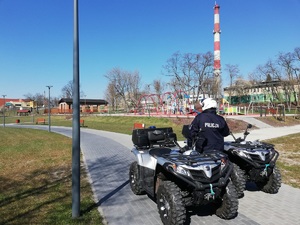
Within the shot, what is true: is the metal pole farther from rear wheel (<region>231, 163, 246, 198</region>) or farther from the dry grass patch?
the dry grass patch

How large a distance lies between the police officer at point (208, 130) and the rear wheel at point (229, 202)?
73cm

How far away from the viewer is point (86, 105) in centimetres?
8619

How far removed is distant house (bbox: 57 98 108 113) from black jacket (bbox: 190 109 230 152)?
67986 mm

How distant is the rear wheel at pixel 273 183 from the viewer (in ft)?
17.7

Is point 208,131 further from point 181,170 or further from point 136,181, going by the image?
point 136,181

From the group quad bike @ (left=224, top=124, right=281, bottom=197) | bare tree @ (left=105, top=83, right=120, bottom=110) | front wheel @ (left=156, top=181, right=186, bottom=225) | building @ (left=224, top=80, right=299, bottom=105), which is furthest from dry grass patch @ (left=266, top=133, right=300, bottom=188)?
bare tree @ (left=105, top=83, right=120, bottom=110)

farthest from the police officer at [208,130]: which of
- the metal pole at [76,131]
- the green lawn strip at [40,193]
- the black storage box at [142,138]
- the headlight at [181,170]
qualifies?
the green lawn strip at [40,193]

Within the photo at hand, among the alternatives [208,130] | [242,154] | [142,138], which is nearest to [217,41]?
[142,138]

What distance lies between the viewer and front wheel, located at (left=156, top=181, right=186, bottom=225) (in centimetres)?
377

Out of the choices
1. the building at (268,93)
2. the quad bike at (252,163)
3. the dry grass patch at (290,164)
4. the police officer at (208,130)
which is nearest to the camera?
the police officer at (208,130)

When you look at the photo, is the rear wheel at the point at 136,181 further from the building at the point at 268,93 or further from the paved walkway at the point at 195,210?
the building at the point at 268,93

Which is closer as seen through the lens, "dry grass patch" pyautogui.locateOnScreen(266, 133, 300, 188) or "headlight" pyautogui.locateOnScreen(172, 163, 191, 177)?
"headlight" pyautogui.locateOnScreen(172, 163, 191, 177)

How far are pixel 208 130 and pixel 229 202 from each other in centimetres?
116

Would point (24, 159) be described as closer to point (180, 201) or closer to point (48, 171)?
point (48, 171)
